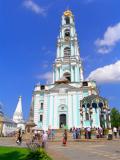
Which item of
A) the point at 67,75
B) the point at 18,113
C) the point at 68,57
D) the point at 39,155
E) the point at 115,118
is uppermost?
the point at 68,57

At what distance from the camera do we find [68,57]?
199 feet

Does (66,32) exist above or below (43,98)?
above

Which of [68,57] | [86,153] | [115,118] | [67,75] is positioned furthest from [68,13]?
[86,153]

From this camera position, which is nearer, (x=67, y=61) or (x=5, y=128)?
(x=67, y=61)

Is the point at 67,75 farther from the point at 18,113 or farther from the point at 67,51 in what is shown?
the point at 18,113

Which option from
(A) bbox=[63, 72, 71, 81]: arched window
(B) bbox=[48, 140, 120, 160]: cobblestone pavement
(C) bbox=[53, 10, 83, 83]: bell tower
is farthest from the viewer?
(A) bbox=[63, 72, 71, 81]: arched window

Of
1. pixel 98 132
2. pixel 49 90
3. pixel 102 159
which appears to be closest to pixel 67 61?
pixel 49 90

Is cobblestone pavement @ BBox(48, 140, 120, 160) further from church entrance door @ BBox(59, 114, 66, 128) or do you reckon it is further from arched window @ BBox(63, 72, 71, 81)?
arched window @ BBox(63, 72, 71, 81)

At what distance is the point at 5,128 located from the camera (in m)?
78.5

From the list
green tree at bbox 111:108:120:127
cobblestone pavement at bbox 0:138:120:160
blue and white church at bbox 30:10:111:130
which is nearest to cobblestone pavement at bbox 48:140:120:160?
cobblestone pavement at bbox 0:138:120:160

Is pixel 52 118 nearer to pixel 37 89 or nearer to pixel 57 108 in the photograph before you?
pixel 57 108

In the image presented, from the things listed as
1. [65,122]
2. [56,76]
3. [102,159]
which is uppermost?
[56,76]

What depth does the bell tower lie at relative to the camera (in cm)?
5850

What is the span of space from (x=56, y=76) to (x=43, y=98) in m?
7.19
